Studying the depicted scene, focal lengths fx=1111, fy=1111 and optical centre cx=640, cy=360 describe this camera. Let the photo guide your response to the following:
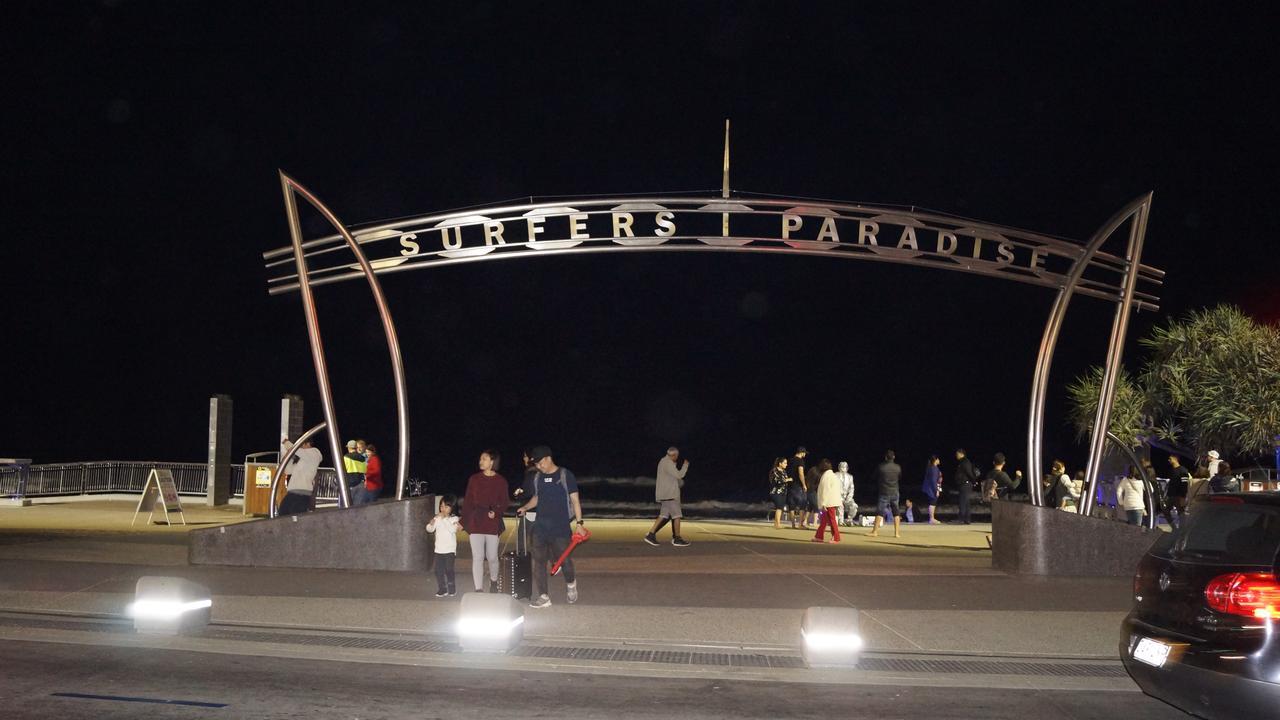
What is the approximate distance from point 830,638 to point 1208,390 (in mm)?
28369

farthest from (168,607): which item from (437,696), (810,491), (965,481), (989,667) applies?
(965,481)

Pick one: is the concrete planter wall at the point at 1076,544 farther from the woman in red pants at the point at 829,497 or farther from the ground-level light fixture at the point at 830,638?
the ground-level light fixture at the point at 830,638

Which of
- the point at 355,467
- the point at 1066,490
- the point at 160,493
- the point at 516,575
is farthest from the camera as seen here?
the point at 160,493

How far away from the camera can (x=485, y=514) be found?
34.7 feet

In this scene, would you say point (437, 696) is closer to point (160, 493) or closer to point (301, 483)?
point (301, 483)

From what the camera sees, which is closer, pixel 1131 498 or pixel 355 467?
pixel 1131 498

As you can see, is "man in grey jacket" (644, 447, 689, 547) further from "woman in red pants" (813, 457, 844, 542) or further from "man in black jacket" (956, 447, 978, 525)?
"man in black jacket" (956, 447, 978, 525)

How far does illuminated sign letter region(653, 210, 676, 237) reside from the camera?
43.5 feet

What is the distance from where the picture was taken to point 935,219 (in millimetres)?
13289

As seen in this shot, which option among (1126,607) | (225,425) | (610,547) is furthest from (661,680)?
(225,425)

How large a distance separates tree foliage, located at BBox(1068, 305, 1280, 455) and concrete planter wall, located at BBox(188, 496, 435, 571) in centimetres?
2609

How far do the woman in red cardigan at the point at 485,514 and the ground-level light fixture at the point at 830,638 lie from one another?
3.52 m

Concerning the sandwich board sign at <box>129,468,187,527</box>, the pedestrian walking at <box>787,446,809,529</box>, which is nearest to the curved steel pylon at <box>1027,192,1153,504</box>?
the pedestrian walking at <box>787,446,809,529</box>

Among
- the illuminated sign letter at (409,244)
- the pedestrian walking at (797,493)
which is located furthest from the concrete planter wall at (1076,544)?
the pedestrian walking at (797,493)
